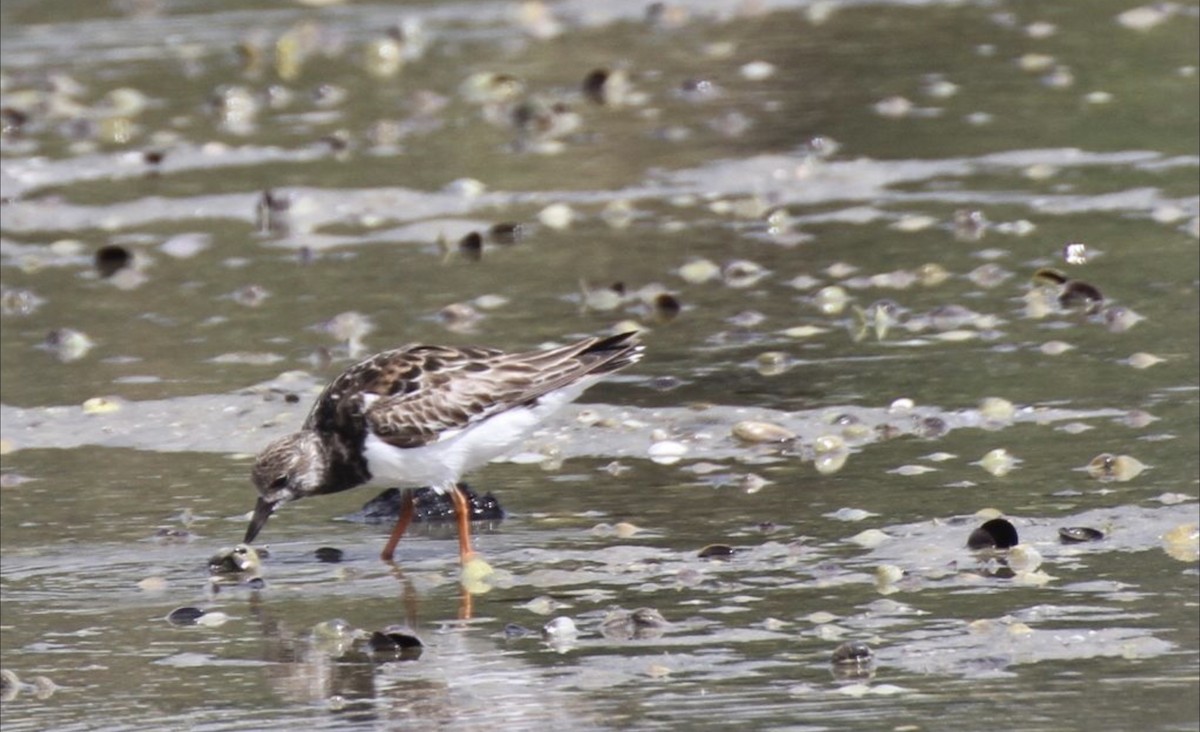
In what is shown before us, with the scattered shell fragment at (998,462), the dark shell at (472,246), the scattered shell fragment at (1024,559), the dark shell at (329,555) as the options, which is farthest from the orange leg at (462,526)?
the dark shell at (472,246)

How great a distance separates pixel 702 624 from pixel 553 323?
4432 mm

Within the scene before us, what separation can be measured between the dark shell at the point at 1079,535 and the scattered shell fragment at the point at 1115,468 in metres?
0.71

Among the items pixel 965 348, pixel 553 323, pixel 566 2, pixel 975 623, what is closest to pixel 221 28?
pixel 566 2

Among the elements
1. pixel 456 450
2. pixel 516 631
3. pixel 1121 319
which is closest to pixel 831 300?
pixel 1121 319

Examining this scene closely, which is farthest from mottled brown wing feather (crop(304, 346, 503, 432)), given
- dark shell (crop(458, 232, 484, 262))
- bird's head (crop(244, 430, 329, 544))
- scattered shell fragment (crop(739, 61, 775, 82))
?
scattered shell fragment (crop(739, 61, 775, 82))

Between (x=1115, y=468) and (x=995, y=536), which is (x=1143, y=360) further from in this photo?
(x=995, y=536)

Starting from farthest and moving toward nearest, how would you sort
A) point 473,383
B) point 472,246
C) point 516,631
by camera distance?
point 472,246, point 473,383, point 516,631

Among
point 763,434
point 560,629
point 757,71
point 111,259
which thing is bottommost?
point 560,629

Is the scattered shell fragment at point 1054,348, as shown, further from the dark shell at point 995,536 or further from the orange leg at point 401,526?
the orange leg at point 401,526

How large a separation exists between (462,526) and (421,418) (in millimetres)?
528

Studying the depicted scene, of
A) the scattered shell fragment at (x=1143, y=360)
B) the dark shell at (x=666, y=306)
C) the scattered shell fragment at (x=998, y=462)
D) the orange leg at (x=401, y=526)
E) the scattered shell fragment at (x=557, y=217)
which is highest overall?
the scattered shell fragment at (x=557, y=217)

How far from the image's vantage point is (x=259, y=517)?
851cm

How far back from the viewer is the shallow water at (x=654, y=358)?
6.90m

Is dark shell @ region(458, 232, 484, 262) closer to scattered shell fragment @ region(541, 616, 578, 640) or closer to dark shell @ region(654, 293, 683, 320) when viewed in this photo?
dark shell @ region(654, 293, 683, 320)
